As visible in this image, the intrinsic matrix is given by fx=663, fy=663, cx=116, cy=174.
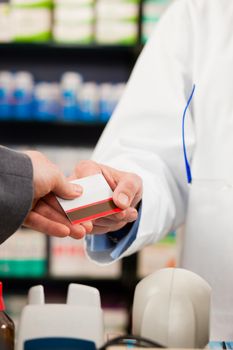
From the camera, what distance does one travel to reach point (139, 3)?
3477mm

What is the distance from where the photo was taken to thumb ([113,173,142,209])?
120 cm

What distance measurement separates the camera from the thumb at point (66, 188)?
3.69ft

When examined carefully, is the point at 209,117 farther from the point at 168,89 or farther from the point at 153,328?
the point at 153,328

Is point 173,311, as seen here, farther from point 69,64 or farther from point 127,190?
point 69,64

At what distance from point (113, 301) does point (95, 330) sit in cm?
282

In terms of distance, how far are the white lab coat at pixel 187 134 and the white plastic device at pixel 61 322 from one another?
20.7 inches

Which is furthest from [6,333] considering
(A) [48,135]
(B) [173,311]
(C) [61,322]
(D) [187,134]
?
(A) [48,135]

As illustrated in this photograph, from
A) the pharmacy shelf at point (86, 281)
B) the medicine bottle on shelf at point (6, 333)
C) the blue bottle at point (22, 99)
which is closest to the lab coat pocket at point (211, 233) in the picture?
the medicine bottle on shelf at point (6, 333)

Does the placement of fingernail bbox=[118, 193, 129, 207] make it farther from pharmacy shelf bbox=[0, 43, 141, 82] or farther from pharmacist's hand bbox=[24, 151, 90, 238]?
pharmacy shelf bbox=[0, 43, 141, 82]

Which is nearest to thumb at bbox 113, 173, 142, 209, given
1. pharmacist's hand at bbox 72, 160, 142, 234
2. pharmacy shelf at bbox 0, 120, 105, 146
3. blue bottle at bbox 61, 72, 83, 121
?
pharmacist's hand at bbox 72, 160, 142, 234

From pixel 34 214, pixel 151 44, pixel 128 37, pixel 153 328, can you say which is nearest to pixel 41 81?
pixel 128 37

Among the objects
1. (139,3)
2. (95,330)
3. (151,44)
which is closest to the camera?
(95,330)

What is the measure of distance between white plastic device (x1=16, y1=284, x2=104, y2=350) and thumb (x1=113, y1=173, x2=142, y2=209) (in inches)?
11.7

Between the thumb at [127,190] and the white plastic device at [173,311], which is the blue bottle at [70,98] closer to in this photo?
the thumb at [127,190]
